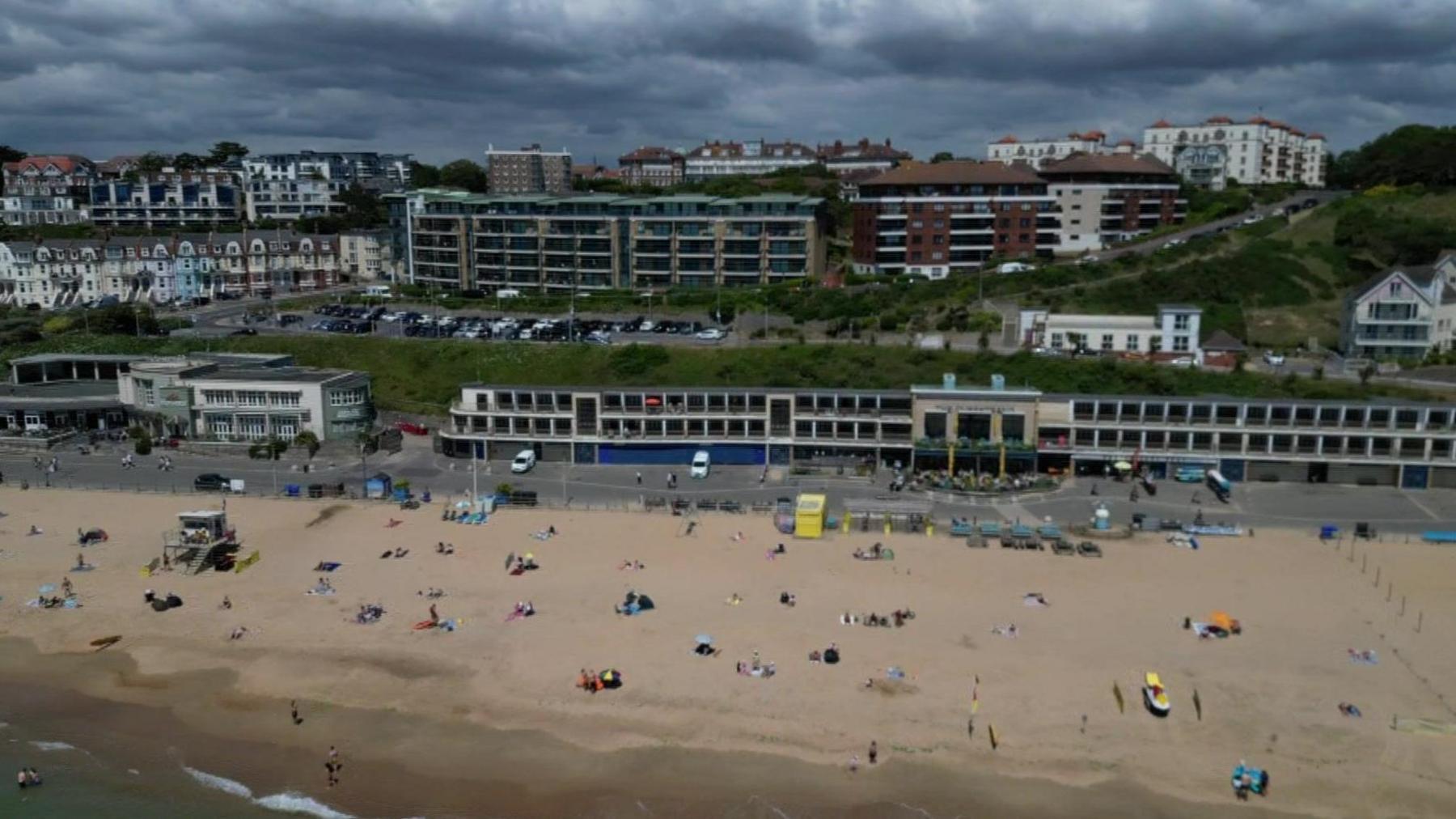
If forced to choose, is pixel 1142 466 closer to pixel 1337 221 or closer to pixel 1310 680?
pixel 1310 680

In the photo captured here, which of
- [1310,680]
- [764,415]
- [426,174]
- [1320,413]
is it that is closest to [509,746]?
[1310,680]

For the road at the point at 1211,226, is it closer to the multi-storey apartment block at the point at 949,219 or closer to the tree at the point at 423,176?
the multi-storey apartment block at the point at 949,219

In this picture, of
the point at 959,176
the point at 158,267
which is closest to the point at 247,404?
the point at 158,267

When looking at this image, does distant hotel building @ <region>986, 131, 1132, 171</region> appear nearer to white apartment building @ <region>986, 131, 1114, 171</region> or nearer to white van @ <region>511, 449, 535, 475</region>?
white apartment building @ <region>986, 131, 1114, 171</region>

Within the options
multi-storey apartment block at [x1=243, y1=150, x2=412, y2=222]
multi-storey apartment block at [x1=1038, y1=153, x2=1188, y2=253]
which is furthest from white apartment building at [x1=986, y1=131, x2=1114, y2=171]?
multi-storey apartment block at [x1=243, y1=150, x2=412, y2=222]

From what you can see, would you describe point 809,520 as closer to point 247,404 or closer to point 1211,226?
point 247,404

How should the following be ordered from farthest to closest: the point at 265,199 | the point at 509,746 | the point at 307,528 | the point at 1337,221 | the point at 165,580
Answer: the point at 265,199 < the point at 1337,221 < the point at 307,528 < the point at 165,580 < the point at 509,746
